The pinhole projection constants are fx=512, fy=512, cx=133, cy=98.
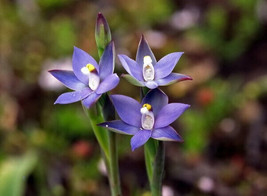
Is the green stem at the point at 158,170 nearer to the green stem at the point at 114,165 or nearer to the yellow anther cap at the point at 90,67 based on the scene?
the green stem at the point at 114,165

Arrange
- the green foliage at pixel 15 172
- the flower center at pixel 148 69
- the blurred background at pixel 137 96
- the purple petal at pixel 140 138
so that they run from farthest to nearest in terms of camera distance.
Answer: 1. the blurred background at pixel 137 96
2. the green foliage at pixel 15 172
3. the flower center at pixel 148 69
4. the purple petal at pixel 140 138

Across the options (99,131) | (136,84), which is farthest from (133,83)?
(99,131)

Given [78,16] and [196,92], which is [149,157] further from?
[78,16]

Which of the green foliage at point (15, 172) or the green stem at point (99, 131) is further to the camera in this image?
the green foliage at point (15, 172)

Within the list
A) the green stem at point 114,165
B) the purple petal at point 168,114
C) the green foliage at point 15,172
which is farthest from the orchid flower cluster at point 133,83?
the green foliage at point 15,172

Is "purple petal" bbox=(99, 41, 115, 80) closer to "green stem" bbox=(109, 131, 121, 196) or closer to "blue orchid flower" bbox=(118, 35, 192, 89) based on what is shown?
"blue orchid flower" bbox=(118, 35, 192, 89)

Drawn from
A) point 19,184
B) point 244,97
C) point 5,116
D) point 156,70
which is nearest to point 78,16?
point 5,116

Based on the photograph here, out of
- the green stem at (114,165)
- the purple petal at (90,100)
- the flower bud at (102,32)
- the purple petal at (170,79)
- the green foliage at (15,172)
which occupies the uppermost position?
the flower bud at (102,32)
